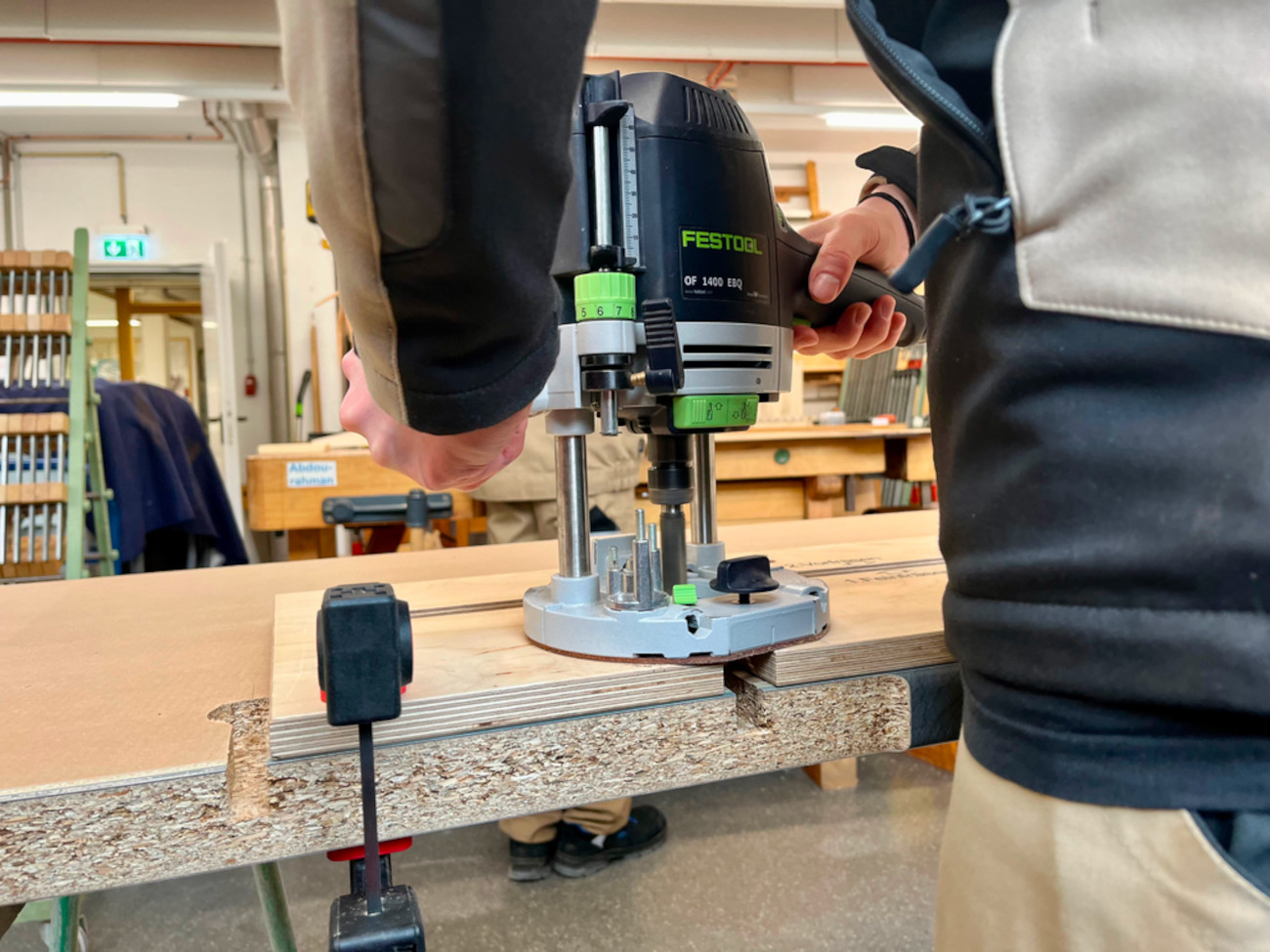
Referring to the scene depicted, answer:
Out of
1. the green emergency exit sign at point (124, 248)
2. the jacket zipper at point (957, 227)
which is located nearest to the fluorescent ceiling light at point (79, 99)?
the green emergency exit sign at point (124, 248)

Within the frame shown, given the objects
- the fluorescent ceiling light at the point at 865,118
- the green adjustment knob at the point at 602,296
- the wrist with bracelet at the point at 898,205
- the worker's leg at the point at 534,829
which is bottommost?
the worker's leg at the point at 534,829

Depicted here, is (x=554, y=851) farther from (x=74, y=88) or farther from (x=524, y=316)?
(x=74, y=88)

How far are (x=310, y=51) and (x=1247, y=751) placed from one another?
0.47m

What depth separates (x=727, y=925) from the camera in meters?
1.54

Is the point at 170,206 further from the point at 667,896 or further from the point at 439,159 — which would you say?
the point at 439,159

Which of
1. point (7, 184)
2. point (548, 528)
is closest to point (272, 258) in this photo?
point (7, 184)

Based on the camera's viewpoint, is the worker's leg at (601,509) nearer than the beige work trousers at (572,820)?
No

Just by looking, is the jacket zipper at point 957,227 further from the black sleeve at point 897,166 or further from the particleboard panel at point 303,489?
the particleboard panel at point 303,489

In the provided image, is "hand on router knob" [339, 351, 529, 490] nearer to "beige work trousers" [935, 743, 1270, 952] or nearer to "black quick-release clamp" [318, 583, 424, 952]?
"black quick-release clamp" [318, 583, 424, 952]

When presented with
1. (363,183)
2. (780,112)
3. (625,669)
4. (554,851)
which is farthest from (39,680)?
(780,112)

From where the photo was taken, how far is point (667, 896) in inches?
65.1

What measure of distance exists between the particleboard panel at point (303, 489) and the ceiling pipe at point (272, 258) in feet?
12.9

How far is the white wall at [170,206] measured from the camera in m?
5.72

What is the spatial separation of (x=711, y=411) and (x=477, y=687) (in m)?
0.28
